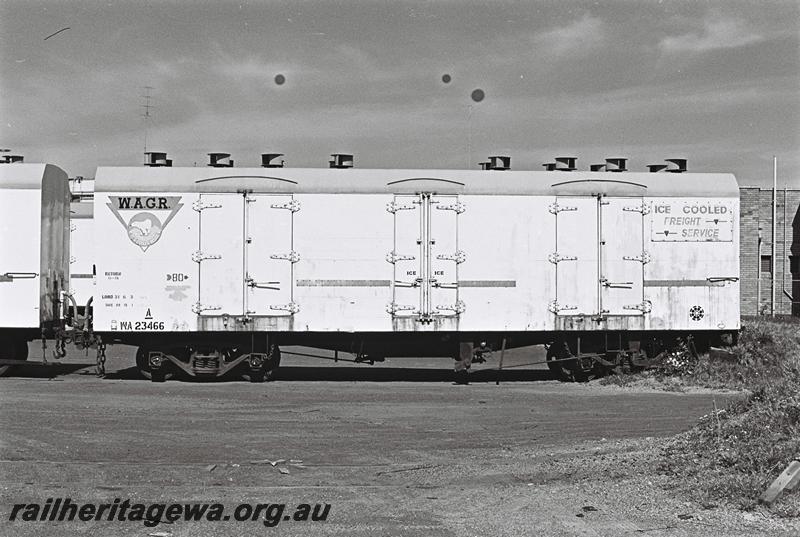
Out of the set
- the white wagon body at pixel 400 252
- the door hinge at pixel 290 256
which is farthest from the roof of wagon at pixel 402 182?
the door hinge at pixel 290 256

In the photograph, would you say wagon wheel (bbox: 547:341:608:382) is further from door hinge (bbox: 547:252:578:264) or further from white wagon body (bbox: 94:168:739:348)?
door hinge (bbox: 547:252:578:264)

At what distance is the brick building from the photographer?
33.6 m

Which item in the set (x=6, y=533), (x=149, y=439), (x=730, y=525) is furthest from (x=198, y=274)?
(x=730, y=525)

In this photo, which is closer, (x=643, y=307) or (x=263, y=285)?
(x=263, y=285)

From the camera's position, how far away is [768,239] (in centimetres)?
3400

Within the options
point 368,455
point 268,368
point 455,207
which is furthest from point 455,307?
point 368,455

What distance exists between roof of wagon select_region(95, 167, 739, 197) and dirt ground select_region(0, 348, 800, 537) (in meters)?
3.35

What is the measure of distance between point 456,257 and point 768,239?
2186cm

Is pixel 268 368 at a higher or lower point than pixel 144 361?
lower

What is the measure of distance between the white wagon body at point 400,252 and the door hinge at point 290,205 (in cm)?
2

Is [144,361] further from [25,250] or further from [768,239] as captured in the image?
[768,239]

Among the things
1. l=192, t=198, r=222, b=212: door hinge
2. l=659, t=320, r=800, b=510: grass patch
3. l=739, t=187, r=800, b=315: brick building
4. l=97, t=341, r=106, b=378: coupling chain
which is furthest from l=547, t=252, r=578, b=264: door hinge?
l=739, t=187, r=800, b=315: brick building

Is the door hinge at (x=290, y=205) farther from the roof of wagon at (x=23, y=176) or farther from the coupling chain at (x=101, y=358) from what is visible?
the roof of wagon at (x=23, y=176)

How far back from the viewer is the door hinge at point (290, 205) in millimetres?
15906
